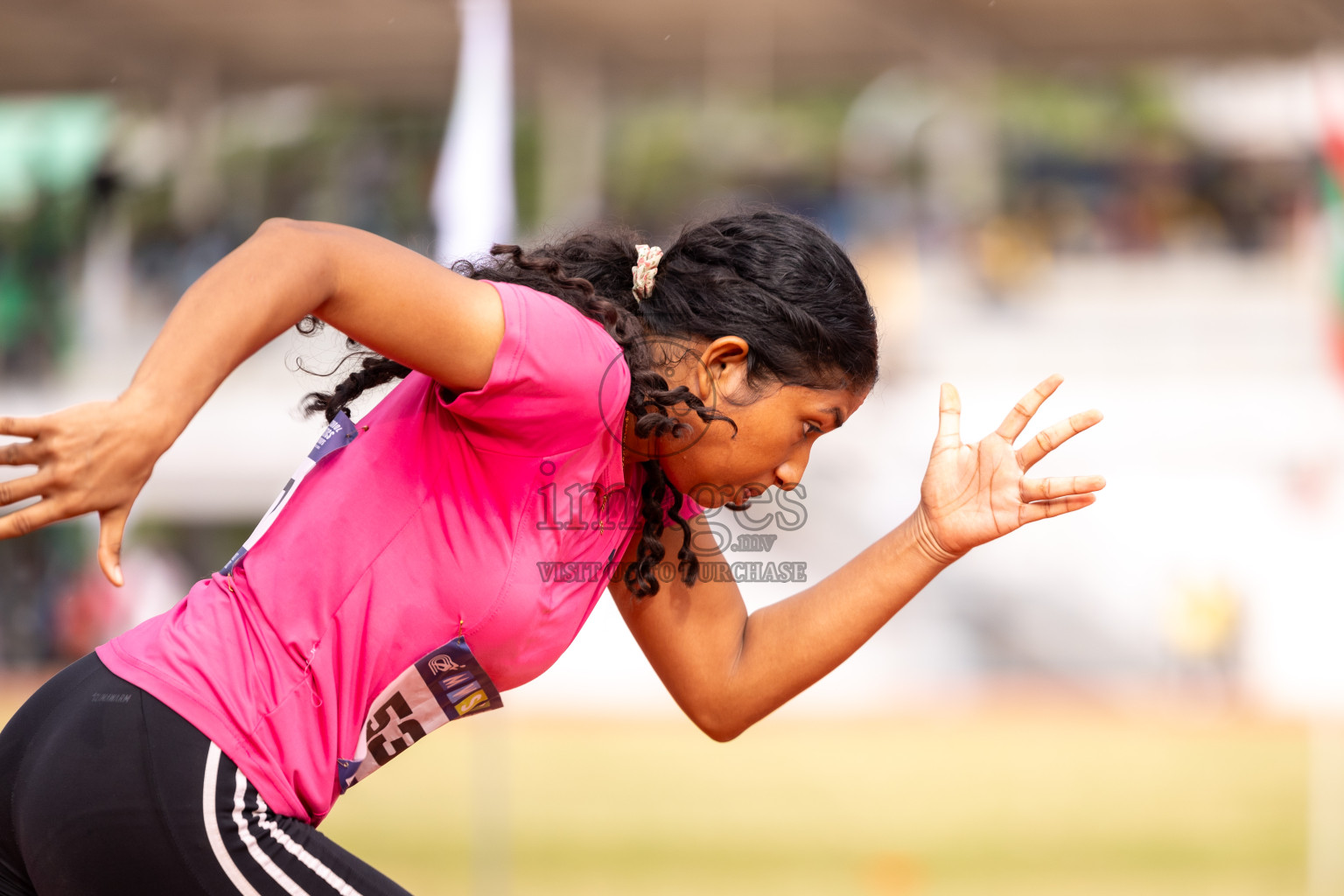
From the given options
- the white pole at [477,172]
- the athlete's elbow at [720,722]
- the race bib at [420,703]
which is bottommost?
the athlete's elbow at [720,722]

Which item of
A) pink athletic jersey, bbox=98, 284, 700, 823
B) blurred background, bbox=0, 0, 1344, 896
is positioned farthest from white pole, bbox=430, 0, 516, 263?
blurred background, bbox=0, 0, 1344, 896

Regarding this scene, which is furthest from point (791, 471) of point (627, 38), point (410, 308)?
point (627, 38)

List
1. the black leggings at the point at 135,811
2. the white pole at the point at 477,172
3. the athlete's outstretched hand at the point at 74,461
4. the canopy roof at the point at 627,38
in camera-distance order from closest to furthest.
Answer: the athlete's outstretched hand at the point at 74,461
the black leggings at the point at 135,811
the white pole at the point at 477,172
the canopy roof at the point at 627,38

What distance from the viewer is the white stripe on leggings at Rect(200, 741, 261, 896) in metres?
1.54

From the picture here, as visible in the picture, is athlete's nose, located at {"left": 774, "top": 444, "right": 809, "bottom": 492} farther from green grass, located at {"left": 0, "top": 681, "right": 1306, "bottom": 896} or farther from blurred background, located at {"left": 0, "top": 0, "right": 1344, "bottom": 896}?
blurred background, located at {"left": 0, "top": 0, "right": 1344, "bottom": 896}

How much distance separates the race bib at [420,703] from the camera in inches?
66.8

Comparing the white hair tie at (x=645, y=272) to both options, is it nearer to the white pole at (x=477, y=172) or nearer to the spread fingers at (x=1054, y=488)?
the spread fingers at (x=1054, y=488)

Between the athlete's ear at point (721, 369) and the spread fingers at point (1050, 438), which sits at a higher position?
the athlete's ear at point (721, 369)

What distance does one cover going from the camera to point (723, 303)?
1906mm

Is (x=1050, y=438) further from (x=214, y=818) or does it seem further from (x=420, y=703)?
(x=214, y=818)

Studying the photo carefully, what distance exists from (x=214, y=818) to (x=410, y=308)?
2.18 ft

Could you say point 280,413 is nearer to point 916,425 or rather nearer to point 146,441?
point 916,425

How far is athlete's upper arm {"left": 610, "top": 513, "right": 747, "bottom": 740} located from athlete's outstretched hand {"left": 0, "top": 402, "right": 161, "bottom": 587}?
0.97 m

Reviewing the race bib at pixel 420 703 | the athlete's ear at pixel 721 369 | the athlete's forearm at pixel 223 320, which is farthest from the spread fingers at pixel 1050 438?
the athlete's forearm at pixel 223 320
